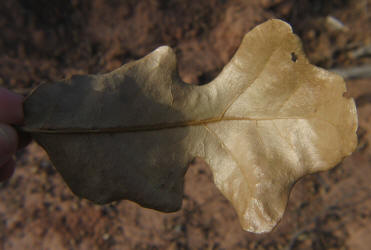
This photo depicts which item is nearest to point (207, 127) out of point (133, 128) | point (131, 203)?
point (133, 128)

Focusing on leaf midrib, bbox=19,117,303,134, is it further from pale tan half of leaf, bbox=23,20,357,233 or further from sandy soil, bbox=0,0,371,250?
sandy soil, bbox=0,0,371,250

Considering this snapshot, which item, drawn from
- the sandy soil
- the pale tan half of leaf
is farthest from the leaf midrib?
the sandy soil

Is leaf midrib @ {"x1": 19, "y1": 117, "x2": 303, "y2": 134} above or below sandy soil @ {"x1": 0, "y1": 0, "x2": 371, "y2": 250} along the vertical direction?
above

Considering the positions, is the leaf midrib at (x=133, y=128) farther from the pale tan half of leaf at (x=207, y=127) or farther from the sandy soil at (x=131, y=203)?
the sandy soil at (x=131, y=203)

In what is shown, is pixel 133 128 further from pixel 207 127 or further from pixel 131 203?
pixel 131 203

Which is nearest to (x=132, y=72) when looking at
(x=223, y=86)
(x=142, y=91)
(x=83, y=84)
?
(x=142, y=91)
